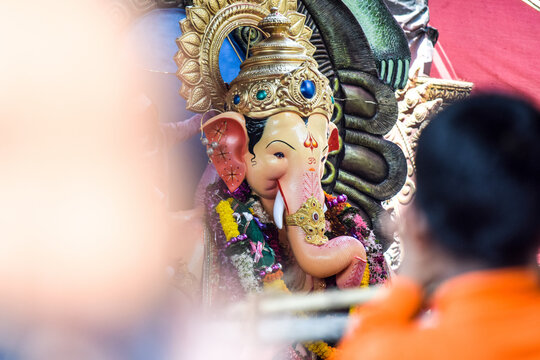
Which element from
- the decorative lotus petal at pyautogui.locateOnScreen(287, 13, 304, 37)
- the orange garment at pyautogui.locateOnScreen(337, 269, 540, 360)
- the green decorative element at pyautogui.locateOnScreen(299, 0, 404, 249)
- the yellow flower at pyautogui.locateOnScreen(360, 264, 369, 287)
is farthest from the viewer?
A: the green decorative element at pyautogui.locateOnScreen(299, 0, 404, 249)

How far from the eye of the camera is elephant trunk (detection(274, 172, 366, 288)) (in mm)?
2592

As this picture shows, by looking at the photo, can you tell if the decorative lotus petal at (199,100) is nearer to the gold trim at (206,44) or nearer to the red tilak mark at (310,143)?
the gold trim at (206,44)

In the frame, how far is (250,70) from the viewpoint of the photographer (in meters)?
2.65

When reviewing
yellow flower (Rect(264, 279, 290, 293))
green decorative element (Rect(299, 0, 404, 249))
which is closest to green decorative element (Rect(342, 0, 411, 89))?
green decorative element (Rect(299, 0, 404, 249))

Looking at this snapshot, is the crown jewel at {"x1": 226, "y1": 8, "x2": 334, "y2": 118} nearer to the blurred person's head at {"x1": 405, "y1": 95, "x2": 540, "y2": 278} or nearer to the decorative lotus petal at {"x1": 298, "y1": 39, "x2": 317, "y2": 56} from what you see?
the decorative lotus petal at {"x1": 298, "y1": 39, "x2": 317, "y2": 56}

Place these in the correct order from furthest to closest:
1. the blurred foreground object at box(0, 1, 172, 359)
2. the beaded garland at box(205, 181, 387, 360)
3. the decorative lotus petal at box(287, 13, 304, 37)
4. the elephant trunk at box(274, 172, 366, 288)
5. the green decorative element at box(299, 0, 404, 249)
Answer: the green decorative element at box(299, 0, 404, 249) < the decorative lotus petal at box(287, 13, 304, 37) < the elephant trunk at box(274, 172, 366, 288) < the beaded garland at box(205, 181, 387, 360) < the blurred foreground object at box(0, 1, 172, 359)

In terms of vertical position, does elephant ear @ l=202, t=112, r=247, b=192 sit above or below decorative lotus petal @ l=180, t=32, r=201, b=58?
below

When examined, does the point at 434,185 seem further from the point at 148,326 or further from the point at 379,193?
the point at 379,193

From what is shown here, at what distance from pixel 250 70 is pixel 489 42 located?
196 cm

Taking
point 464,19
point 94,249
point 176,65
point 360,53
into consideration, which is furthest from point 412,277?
point 464,19

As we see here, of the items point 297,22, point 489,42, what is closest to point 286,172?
point 297,22

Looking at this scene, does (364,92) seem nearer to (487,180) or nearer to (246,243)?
(246,243)

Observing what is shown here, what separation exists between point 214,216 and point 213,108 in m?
0.48

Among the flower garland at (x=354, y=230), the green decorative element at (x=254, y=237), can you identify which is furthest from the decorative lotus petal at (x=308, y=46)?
the green decorative element at (x=254, y=237)
